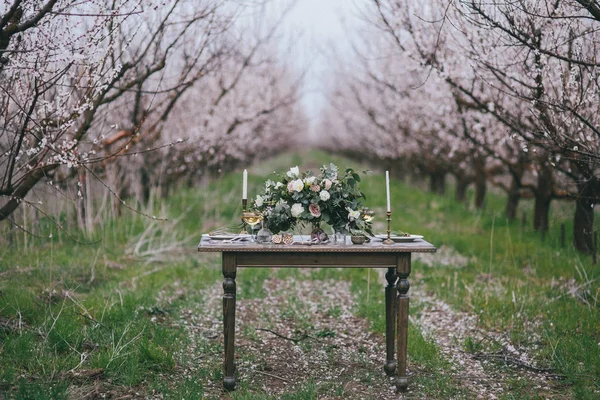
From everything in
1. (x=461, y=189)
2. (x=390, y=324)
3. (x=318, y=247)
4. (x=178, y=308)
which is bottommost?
(x=178, y=308)

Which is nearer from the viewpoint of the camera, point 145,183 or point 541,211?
point 541,211

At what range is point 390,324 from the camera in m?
4.99

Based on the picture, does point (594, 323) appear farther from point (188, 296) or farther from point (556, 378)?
point (188, 296)

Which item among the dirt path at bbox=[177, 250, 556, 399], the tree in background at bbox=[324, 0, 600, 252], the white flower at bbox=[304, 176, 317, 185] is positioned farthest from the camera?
the tree in background at bbox=[324, 0, 600, 252]

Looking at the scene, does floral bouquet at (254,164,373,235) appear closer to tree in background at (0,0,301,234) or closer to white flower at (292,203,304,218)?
white flower at (292,203,304,218)

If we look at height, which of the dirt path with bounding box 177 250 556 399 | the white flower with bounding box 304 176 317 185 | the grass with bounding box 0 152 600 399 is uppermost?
the white flower with bounding box 304 176 317 185

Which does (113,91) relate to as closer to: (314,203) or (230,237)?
(230,237)

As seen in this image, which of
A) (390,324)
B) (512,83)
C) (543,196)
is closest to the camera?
(390,324)

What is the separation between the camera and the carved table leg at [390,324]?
192 inches

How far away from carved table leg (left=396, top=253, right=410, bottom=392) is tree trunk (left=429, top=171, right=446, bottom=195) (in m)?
15.2

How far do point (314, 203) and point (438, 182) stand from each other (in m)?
16.2

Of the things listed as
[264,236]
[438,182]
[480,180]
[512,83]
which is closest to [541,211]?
[480,180]

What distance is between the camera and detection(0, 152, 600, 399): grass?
4477 mm

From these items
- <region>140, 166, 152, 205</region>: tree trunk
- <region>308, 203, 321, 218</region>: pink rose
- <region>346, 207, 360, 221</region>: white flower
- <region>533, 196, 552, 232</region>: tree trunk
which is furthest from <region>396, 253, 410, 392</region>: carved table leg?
<region>140, 166, 152, 205</region>: tree trunk
